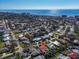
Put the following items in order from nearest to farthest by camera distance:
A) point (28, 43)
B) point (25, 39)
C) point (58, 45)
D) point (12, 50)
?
point (12, 50) → point (58, 45) → point (28, 43) → point (25, 39)

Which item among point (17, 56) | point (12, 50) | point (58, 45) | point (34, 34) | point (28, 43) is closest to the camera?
point (17, 56)

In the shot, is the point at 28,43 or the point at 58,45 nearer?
the point at 58,45

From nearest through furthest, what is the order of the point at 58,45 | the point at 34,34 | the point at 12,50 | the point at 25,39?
the point at 12,50 → the point at 58,45 → the point at 25,39 → the point at 34,34

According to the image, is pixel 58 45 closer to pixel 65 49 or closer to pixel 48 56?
pixel 65 49

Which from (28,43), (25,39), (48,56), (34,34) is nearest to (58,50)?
(48,56)

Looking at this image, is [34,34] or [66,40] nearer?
[66,40]

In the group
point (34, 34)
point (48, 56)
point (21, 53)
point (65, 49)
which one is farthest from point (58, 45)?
point (34, 34)

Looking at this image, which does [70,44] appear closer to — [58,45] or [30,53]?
[58,45]

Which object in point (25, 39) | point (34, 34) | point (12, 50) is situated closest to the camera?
point (12, 50)
